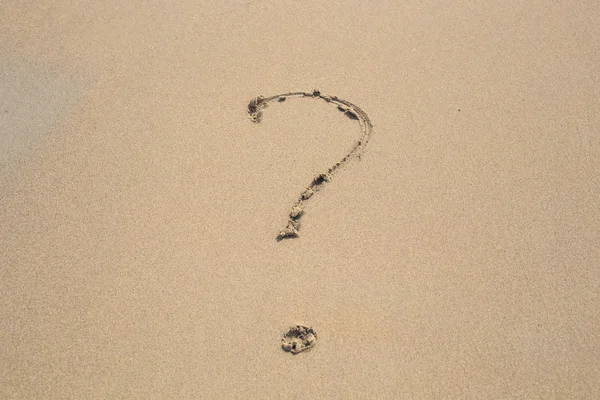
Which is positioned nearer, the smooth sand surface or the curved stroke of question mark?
the smooth sand surface

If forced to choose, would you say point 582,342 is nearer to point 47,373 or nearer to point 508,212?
point 508,212

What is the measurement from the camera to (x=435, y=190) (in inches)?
92.5

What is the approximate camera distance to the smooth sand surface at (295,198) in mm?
1906

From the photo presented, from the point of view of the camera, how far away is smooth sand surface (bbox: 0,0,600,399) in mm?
1906

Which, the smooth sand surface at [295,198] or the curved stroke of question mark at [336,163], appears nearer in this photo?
the smooth sand surface at [295,198]

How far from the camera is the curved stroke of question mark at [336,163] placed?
2.25 m

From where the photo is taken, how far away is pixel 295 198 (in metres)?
2.34

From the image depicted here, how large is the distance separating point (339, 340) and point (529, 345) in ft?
2.18

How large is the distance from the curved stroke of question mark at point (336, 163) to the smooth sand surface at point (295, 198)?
0.04 metres

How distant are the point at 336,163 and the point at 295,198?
26 centimetres

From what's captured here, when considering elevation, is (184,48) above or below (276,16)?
below

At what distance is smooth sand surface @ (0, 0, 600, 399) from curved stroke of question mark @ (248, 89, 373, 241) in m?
0.04

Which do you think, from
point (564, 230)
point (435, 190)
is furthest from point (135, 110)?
point (564, 230)

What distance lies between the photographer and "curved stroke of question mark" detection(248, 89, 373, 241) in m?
2.25
